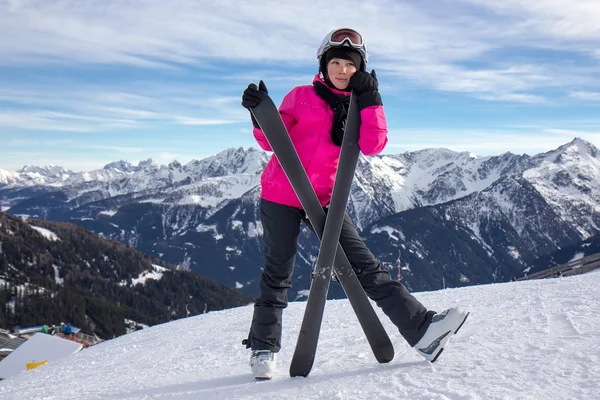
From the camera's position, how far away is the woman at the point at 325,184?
13.1 ft

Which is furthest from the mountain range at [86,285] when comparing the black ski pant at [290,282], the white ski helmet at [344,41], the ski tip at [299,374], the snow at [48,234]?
the white ski helmet at [344,41]

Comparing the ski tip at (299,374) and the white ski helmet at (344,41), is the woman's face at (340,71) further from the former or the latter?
the ski tip at (299,374)

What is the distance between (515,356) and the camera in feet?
12.4

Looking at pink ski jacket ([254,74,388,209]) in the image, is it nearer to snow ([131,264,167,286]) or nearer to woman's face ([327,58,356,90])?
woman's face ([327,58,356,90])

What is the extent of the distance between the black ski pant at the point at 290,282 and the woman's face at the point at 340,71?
3.68 ft

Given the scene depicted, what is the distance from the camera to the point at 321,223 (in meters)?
4.04

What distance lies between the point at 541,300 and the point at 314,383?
401cm

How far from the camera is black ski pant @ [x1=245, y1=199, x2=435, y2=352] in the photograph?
402cm

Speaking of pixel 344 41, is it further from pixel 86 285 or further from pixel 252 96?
pixel 86 285

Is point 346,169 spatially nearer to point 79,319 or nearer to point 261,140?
point 261,140

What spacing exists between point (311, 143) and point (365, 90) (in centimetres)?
62

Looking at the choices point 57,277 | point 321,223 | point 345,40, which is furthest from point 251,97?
point 57,277

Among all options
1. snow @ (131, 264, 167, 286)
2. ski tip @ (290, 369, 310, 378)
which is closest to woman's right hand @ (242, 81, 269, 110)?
ski tip @ (290, 369, 310, 378)

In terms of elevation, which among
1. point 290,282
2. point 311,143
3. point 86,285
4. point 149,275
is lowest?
point 86,285
